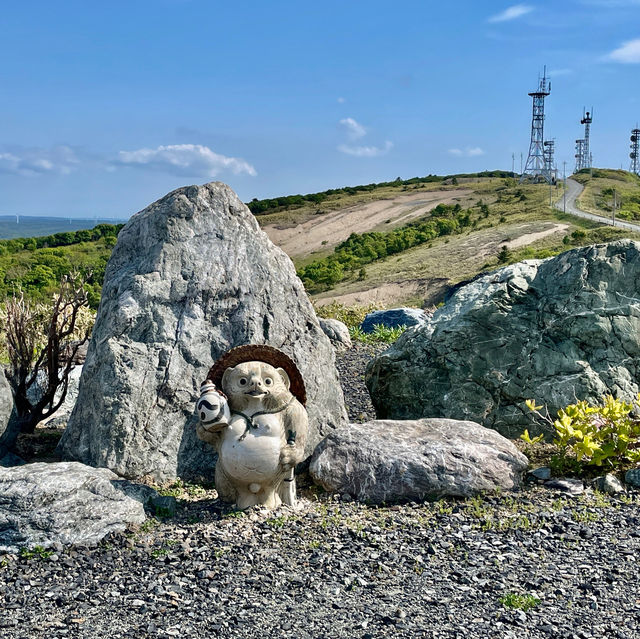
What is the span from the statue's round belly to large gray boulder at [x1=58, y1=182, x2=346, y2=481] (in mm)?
1109

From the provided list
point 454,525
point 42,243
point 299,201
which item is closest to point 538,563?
point 454,525

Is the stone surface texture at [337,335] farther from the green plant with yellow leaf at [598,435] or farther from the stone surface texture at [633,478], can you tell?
the stone surface texture at [633,478]

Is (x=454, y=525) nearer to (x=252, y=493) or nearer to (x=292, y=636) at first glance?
(x=252, y=493)

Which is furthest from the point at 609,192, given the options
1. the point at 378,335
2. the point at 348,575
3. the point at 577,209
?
the point at 348,575

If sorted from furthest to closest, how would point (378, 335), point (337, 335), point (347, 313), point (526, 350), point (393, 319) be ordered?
point (347, 313), point (393, 319), point (378, 335), point (337, 335), point (526, 350)

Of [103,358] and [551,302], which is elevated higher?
[551,302]

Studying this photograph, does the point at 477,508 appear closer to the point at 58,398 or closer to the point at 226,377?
the point at 226,377

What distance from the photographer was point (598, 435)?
800 centimetres

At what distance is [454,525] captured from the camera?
21.3 feet

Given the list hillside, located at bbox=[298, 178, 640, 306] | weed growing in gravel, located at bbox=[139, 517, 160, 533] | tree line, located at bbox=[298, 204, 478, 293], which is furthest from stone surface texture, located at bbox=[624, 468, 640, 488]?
tree line, located at bbox=[298, 204, 478, 293]

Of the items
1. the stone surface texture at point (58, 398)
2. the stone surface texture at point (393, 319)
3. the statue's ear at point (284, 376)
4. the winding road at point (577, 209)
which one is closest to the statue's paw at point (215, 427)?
the statue's ear at point (284, 376)

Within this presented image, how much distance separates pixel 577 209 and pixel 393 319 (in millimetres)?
34943

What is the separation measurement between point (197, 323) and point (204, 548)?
2668mm

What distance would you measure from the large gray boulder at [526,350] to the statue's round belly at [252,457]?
3197mm
